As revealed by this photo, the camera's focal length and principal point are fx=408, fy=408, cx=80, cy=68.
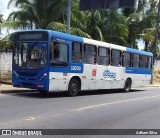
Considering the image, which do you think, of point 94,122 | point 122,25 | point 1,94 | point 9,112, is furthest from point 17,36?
point 122,25

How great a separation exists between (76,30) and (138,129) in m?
18.5

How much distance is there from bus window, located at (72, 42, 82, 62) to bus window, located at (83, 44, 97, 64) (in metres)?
0.40

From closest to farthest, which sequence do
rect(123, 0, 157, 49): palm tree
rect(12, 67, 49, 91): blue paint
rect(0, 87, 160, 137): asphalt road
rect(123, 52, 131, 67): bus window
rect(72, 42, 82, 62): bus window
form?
rect(0, 87, 160, 137): asphalt road → rect(12, 67, 49, 91): blue paint → rect(72, 42, 82, 62): bus window → rect(123, 52, 131, 67): bus window → rect(123, 0, 157, 49): palm tree

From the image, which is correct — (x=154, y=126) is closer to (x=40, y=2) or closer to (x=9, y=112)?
(x=9, y=112)

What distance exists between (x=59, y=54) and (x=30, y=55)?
1.27 metres

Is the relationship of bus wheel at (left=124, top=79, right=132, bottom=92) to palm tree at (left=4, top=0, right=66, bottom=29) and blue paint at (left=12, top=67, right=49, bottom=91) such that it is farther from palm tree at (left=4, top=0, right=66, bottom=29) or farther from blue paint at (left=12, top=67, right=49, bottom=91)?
blue paint at (left=12, top=67, right=49, bottom=91)

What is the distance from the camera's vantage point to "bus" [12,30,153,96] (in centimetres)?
1755

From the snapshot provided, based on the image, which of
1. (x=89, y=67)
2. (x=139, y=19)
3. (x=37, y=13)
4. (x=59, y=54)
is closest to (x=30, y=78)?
(x=59, y=54)

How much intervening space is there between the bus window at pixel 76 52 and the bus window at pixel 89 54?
Result: 40cm

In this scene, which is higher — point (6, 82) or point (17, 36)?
point (17, 36)

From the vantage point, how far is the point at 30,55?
1786cm

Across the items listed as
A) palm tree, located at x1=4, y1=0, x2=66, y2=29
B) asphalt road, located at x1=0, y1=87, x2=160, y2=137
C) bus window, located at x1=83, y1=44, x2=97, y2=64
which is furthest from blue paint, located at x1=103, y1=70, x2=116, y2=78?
palm tree, located at x1=4, y1=0, x2=66, y2=29

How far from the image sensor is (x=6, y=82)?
74.7 ft

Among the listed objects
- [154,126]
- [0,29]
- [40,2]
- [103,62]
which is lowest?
[154,126]
